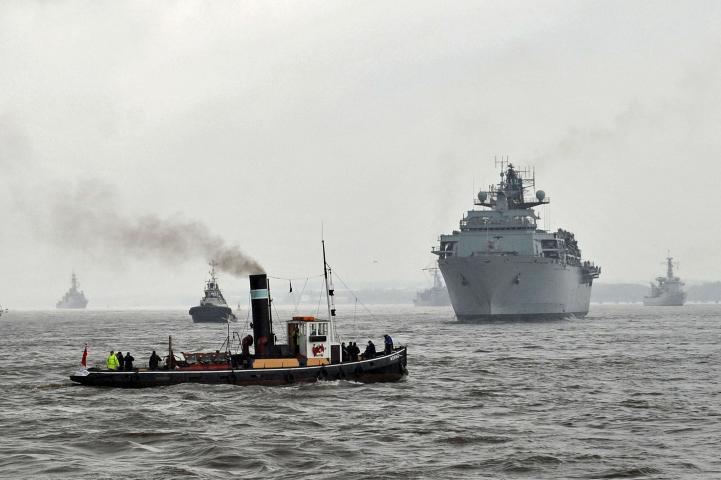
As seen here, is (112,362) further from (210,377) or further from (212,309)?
(212,309)

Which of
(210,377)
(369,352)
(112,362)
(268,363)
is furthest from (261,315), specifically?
(112,362)

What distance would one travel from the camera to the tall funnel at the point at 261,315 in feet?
152

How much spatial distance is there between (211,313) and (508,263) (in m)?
65.0

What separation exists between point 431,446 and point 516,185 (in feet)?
385

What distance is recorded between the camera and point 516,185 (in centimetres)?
14325

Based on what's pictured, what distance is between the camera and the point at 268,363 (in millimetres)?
44844

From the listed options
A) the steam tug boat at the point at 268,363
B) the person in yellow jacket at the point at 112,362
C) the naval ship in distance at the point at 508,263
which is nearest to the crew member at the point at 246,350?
the steam tug boat at the point at 268,363

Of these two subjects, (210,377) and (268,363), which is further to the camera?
(268,363)

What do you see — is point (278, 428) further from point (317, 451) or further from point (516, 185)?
point (516, 185)

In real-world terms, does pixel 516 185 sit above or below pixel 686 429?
above

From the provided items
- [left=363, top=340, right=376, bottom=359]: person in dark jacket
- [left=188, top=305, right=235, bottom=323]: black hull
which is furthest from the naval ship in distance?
[left=363, top=340, right=376, bottom=359]: person in dark jacket

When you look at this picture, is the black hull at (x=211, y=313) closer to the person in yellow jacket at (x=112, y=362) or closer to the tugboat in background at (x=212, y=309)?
the tugboat in background at (x=212, y=309)

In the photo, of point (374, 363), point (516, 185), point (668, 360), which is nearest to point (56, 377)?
point (374, 363)

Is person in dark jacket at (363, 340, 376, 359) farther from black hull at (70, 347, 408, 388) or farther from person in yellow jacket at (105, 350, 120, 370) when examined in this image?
person in yellow jacket at (105, 350, 120, 370)
